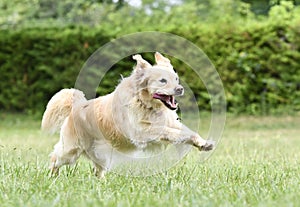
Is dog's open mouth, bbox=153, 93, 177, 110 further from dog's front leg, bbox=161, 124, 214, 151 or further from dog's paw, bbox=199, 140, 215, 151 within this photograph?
dog's paw, bbox=199, 140, 215, 151

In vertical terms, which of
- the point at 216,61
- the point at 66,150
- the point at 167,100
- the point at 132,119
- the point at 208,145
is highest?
the point at 216,61

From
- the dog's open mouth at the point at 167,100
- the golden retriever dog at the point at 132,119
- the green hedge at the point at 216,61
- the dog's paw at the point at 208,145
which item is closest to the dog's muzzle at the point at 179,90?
the golden retriever dog at the point at 132,119

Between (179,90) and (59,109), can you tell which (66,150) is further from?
(179,90)

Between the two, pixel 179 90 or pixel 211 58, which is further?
pixel 211 58

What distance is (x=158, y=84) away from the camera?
16.2 ft

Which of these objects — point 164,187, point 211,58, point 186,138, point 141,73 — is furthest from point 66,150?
point 211,58

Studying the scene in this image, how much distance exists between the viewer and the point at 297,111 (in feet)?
47.7

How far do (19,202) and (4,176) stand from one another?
127 centimetres

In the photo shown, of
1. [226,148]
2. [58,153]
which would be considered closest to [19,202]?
[58,153]

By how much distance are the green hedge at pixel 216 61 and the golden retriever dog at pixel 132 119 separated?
28.7 ft

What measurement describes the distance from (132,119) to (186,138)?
52cm

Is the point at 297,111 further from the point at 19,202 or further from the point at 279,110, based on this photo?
the point at 19,202

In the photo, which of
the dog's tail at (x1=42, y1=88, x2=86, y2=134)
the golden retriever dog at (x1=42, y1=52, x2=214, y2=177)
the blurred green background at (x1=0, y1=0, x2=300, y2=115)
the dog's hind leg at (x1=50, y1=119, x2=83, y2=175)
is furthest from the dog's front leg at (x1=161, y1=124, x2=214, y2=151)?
the blurred green background at (x1=0, y1=0, x2=300, y2=115)

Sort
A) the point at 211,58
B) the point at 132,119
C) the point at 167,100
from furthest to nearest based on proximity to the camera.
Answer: the point at 211,58
the point at 132,119
the point at 167,100
